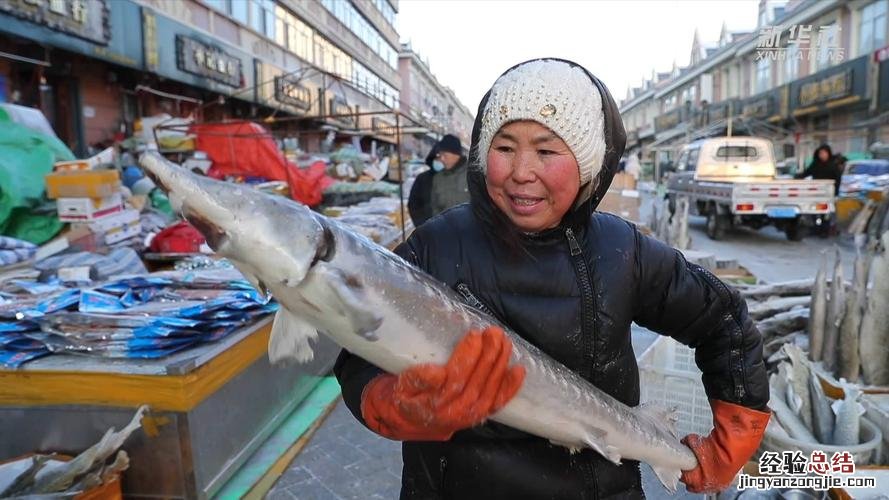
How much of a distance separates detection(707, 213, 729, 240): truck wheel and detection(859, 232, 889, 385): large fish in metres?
9.92

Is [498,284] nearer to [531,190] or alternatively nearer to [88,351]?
[531,190]

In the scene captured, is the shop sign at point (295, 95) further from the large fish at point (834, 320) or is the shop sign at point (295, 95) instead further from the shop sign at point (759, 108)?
the shop sign at point (759, 108)

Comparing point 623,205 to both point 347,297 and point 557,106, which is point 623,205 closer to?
point 557,106

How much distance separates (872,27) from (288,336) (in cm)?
A: 2300

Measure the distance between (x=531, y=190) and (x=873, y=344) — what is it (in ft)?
12.1

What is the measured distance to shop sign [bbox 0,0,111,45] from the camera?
8.24m

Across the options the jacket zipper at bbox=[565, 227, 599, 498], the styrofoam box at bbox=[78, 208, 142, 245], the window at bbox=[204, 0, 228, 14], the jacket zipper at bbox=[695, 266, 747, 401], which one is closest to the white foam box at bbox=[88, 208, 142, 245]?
the styrofoam box at bbox=[78, 208, 142, 245]

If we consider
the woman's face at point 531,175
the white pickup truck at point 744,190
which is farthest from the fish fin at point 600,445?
the white pickup truck at point 744,190

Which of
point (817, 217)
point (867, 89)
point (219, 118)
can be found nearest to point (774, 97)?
point (867, 89)

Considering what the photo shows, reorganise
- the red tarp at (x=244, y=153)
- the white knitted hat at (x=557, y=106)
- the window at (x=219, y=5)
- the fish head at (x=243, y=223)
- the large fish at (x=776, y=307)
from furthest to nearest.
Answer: the window at (x=219, y=5)
the red tarp at (x=244, y=153)
the large fish at (x=776, y=307)
the white knitted hat at (x=557, y=106)
the fish head at (x=243, y=223)

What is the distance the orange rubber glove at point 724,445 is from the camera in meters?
1.68

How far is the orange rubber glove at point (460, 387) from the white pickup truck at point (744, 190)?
12467 millimetres

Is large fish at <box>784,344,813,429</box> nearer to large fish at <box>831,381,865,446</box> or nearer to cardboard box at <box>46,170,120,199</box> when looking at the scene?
large fish at <box>831,381,865,446</box>

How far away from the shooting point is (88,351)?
2783mm
